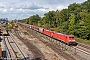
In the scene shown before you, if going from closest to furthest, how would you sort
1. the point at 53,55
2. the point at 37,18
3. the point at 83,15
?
the point at 53,55
the point at 83,15
the point at 37,18

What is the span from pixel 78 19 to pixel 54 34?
3018cm

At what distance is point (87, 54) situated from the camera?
40969mm

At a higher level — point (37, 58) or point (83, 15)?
point (83, 15)

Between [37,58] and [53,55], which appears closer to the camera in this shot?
[37,58]

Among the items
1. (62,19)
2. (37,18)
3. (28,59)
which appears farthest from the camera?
(37,18)

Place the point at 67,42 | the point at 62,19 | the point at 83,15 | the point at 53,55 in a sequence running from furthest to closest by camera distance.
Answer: the point at 62,19, the point at 83,15, the point at 67,42, the point at 53,55

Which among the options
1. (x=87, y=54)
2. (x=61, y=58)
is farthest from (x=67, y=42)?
(x=61, y=58)

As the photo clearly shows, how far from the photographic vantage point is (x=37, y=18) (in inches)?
7603

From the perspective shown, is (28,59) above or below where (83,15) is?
below

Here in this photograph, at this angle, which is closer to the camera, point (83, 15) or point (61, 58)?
point (61, 58)

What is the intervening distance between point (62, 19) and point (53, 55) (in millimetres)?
73839

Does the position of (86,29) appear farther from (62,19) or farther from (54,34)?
(62,19)

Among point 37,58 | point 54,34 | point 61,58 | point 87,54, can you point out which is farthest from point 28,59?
point 54,34

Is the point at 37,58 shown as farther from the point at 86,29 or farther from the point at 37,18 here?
the point at 37,18
